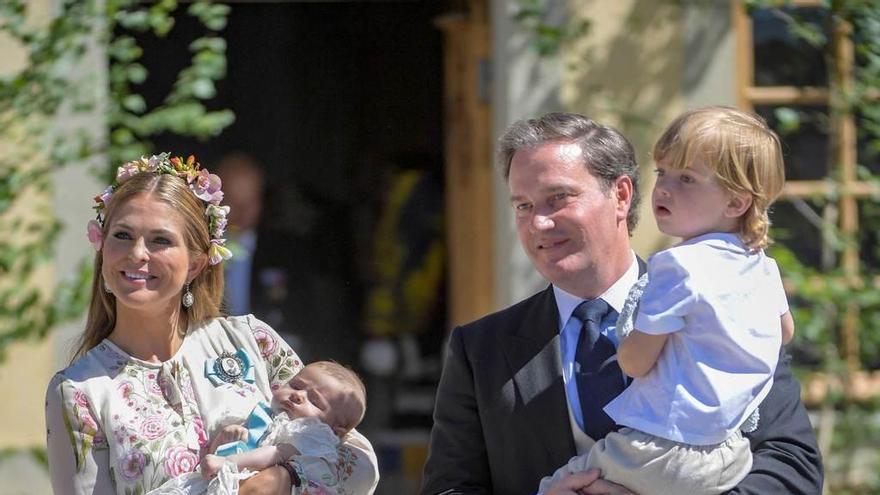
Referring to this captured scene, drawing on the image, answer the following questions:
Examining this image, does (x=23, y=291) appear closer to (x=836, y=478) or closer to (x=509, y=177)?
(x=509, y=177)

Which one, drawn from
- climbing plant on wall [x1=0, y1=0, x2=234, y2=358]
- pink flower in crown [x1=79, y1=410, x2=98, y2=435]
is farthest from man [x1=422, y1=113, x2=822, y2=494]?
climbing plant on wall [x1=0, y1=0, x2=234, y2=358]

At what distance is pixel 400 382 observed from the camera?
29.5ft

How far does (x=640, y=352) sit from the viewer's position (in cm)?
294

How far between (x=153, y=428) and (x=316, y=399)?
1.16 feet

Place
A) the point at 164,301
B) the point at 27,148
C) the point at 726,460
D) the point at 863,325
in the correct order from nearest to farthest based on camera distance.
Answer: the point at 726,460
the point at 164,301
the point at 27,148
the point at 863,325

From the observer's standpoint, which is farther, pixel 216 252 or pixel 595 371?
pixel 216 252

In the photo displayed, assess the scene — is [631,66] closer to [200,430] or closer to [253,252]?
[253,252]

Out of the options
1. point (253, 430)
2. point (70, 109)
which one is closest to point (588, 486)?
point (253, 430)

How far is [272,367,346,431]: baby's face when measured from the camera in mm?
3170

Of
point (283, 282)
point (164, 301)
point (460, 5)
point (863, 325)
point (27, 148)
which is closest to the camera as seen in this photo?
point (164, 301)

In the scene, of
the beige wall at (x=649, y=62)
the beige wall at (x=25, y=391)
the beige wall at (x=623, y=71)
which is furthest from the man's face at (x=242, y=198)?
the beige wall at (x=649, y=62)

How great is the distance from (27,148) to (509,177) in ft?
9.99

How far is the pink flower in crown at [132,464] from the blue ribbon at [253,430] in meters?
0.16

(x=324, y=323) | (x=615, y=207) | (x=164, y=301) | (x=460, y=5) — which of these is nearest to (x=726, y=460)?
(x=615, y=207)
